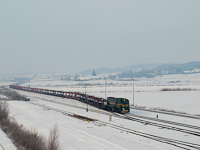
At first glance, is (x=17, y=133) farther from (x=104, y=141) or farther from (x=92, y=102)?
(x=92, y=102)

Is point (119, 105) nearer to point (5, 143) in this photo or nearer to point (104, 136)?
point (104, 136)

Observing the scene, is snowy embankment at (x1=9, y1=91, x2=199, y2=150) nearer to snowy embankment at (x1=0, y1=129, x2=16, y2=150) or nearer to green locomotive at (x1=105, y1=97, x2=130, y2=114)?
snowy embankment at (x1=0, y1=129, x2=16, y2=150)

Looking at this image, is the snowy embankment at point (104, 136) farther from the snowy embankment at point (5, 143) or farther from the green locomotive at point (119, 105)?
the green locomotive at point (119, 105)

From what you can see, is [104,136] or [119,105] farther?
[119,105]

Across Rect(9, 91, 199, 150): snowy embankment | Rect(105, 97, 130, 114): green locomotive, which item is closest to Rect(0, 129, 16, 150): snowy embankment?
Rect(9, 91, 199, 150): snowy embankment

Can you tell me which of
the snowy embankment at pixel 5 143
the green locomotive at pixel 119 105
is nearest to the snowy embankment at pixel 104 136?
the snowy embankment at pixel 5 143

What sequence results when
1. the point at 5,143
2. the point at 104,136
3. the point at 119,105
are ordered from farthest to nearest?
the point at 119,105 < the point at 104,136 < the point at 5,143

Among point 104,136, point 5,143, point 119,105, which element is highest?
point 119,105

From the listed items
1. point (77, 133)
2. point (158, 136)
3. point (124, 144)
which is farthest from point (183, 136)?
point (77, 133)

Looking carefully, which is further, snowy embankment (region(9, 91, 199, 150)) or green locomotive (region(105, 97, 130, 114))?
green locomotive (region(105, 97, 130, 114))

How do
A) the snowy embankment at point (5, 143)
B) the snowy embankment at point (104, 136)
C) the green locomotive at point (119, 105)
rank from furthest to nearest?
the green locomotive at point (119, 105), the snowy embankment at point (104, 136), the snowy embankment at point (5, 143)

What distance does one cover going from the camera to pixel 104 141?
28.2 m

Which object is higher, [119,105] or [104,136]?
[119,105]

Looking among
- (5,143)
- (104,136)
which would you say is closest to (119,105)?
(104,136)
